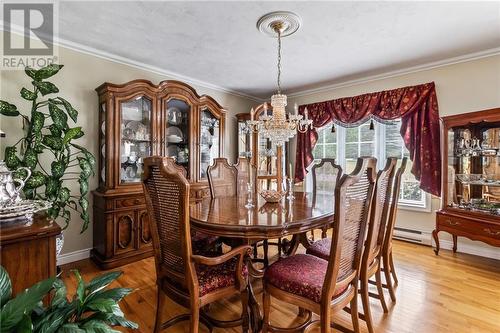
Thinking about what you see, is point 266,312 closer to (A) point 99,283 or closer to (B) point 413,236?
(A) point 99,283

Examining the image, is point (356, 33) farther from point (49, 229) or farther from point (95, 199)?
point (95, 199)

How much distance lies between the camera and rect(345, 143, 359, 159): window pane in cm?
415

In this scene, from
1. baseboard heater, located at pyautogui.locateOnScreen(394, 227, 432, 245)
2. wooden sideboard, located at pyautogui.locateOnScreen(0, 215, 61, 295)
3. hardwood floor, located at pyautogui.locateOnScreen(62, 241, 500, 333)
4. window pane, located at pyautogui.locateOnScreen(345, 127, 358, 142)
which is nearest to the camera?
wooden sideboard, located at pyautogui.locateOnScreen(0, 215, 61, 295)

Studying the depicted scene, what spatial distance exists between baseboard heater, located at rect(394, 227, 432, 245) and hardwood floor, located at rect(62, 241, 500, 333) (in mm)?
478

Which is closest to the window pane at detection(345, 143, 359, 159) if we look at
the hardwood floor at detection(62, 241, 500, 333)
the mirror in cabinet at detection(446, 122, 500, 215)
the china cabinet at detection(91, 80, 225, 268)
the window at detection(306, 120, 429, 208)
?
the window at detection(306, 120, 429, 208)

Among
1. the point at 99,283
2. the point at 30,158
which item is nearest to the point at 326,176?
the point at 99,283

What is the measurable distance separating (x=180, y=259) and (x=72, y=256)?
2.13 meters

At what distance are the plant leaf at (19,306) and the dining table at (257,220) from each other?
0.82m

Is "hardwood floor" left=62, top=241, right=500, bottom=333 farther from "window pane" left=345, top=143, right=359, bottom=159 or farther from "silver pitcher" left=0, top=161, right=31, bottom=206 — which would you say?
"window pane" left=345, top=143, right=359, bottom=159

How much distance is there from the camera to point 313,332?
1.73 metres

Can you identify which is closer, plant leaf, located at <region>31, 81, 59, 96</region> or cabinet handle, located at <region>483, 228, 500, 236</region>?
plant leaf, located at <region>31, 81, 59, 96</region>

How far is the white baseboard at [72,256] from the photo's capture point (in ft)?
8.86

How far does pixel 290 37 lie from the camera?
256 cm

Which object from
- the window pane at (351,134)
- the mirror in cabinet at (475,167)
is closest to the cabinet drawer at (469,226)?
the mirror in cabinet at (475,167)
